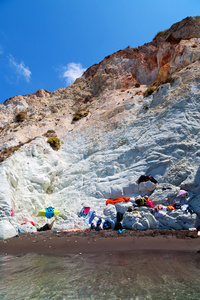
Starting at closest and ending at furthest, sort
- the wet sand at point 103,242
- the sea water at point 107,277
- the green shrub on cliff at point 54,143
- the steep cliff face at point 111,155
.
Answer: the sea water at point 107,277
the wet sand at point 103,242
the steep cliff face at point 111,155
the green shrub on cliff at point 54,143

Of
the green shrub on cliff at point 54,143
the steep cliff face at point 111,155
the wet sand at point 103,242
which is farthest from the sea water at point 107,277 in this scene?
the green shrub on cliff at point 54,143

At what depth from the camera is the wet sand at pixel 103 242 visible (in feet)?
27.2

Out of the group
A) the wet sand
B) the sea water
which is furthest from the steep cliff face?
the sea water

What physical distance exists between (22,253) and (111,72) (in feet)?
107

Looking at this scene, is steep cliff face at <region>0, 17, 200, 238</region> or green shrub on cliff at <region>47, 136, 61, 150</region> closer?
steep cliff face at <region>0, 17, 200, 238</region>

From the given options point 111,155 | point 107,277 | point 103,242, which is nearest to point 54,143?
point 111,155

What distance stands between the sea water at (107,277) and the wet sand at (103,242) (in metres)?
0.96

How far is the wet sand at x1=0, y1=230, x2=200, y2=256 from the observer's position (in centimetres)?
829

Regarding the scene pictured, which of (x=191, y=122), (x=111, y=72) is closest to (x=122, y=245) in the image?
(x=191, y=122)

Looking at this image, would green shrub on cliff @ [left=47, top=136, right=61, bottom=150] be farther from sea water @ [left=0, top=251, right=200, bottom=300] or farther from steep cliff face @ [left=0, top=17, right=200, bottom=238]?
sea water @ [left=0, top=251, right=200, bottom=300]

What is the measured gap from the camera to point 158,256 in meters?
6.89

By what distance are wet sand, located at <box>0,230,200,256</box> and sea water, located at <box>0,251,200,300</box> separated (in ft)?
3.15

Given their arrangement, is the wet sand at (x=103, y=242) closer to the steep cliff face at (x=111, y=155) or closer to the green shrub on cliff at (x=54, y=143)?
the steep cliff face at (x=111, y=155)

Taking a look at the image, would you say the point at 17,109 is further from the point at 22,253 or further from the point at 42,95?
the point at 22,253
